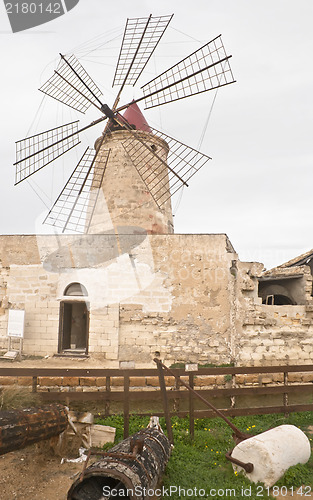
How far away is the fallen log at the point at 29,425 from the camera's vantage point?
3.94 metres

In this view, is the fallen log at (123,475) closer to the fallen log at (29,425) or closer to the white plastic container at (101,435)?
the fallen log at (29,425)

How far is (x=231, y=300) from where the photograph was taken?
9000mm

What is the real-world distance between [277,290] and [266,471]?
8068 mm

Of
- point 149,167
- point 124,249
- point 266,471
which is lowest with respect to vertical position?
→ point 266,471

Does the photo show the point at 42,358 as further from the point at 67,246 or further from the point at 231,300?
the point at 231,300

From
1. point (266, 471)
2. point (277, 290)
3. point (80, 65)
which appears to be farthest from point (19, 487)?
point (80, 65)

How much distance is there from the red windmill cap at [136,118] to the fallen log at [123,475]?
10588 mm

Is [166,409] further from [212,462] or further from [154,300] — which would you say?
[154,300]

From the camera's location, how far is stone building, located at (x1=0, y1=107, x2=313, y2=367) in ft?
29.2

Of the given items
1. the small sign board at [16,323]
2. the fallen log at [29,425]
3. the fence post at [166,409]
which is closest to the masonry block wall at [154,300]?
the small sign board at [16,323]

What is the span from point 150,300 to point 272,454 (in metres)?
5.23

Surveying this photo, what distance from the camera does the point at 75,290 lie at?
9.48 meters

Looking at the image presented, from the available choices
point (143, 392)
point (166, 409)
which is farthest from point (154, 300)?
point (166, 409)

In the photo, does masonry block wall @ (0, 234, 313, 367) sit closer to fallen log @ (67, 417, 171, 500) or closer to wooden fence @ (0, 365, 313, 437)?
wooden fence @ (0, 365, 313, 437)
